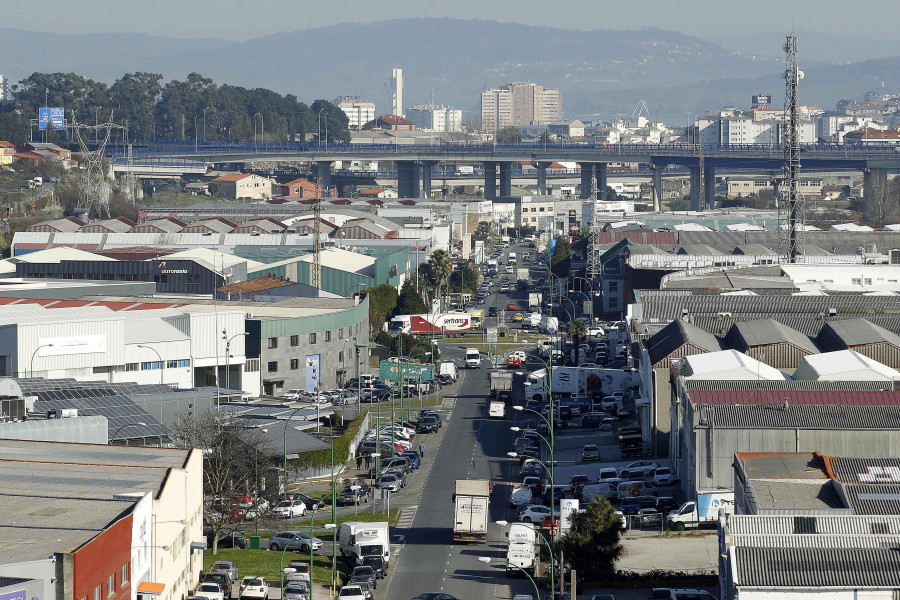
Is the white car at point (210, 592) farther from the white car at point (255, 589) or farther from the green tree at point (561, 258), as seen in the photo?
the green tree at point (561, 258)

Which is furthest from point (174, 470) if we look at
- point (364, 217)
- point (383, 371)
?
point (364, 217)

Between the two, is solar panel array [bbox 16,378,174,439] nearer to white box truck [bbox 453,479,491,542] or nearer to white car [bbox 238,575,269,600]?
white box truck [bbox 453,479,491,542]

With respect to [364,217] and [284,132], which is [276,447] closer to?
[364,217]

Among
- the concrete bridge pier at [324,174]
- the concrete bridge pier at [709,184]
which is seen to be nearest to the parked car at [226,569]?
the concrete bridge pier at [709,184]

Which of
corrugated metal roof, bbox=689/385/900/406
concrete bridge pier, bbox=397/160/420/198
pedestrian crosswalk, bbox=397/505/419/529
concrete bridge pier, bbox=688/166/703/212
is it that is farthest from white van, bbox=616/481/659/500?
concrete bridge pier, bbox=397/160/420/198

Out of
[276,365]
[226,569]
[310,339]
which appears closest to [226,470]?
[226,569]
